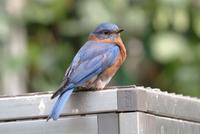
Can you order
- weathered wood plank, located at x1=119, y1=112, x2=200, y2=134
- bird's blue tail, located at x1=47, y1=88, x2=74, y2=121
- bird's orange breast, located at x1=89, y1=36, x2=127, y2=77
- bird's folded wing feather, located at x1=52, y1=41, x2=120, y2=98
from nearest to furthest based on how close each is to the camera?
weathered wood plank, located at x1=119, y1=112, x2=200, y2=134, bird's blue tail, located at x1=47, y1=88, x2=74, y2=121, bird's folded wing feather, located at x1=52, y1=41, x2=120, y2=98, bird's orange breast, located at x1=89, y1=36, x2=127, y2=77

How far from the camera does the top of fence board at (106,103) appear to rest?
454cm

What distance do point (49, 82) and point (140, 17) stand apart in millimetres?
1028

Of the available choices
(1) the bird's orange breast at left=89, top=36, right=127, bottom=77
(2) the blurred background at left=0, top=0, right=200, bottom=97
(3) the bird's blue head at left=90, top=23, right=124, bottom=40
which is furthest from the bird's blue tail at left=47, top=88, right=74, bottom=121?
(2) the blurred background at left=0, top=0, right=200, bottom=97

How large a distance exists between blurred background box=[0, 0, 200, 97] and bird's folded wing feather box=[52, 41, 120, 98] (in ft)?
6.50

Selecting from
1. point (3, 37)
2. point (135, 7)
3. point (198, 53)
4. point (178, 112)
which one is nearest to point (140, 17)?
point (135, 7)

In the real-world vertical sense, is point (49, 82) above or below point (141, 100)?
below

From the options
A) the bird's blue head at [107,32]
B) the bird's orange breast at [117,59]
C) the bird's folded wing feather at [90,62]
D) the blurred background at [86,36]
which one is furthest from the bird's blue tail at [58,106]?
the blurred background at [86,36]

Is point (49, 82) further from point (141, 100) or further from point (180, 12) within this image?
point (141, 100)

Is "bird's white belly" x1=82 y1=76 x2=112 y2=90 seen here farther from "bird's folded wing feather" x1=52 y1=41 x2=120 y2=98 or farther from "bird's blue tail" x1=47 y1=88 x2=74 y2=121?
"bird's blue tail" x1=47 y1=88 x2=74 y2=121

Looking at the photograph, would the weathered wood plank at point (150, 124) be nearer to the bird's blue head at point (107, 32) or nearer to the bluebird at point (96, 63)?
the bluebird at point (96, 63)

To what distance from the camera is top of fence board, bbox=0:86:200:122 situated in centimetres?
454

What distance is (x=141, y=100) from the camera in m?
4.55

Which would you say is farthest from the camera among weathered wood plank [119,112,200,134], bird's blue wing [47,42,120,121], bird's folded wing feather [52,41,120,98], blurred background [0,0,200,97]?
blurred background [0,0,200,97]

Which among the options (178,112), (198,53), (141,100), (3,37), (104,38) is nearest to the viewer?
(141,100)
